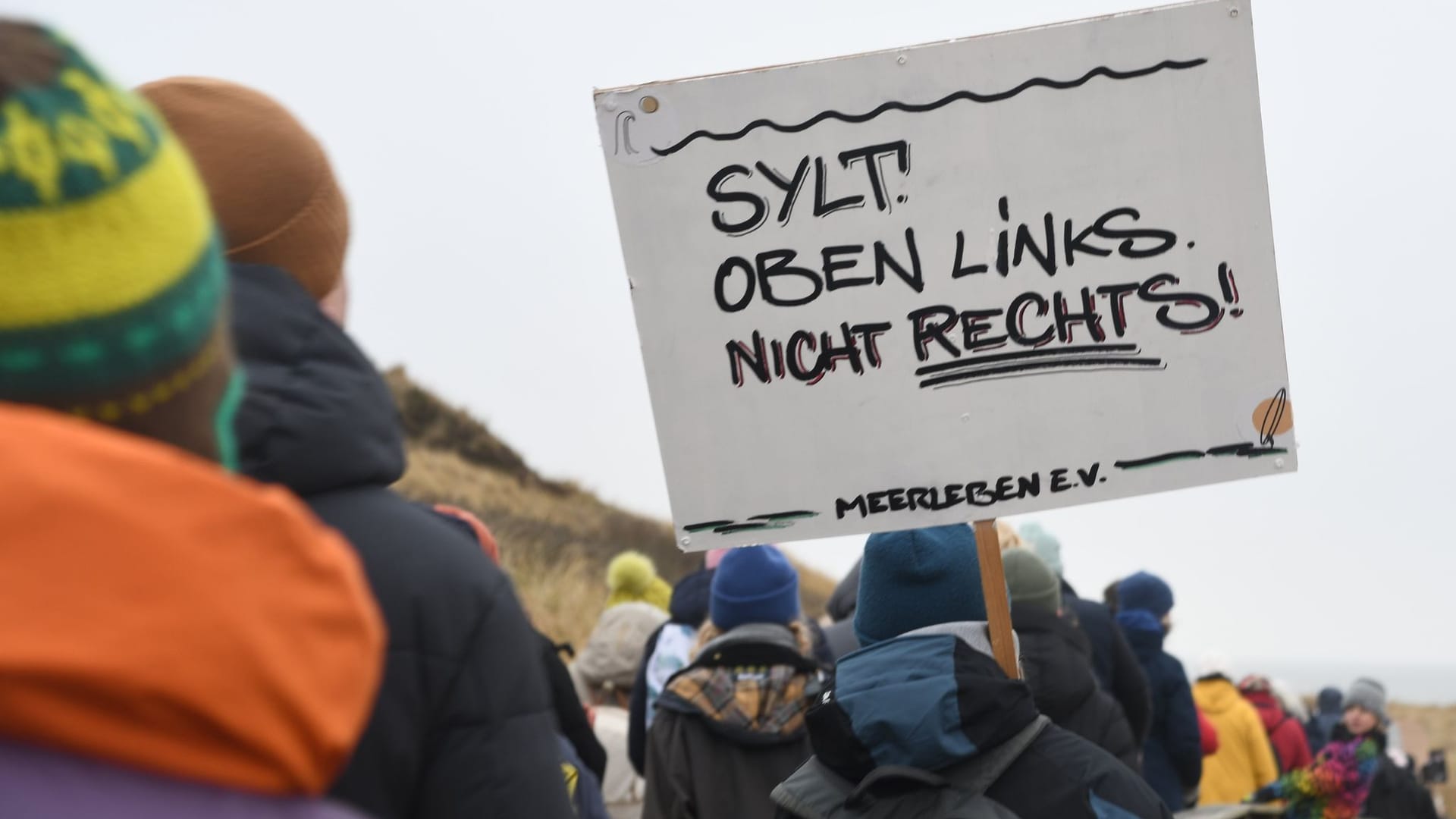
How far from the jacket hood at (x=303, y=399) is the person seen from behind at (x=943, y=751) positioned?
4.08ft

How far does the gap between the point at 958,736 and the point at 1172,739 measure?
5.78m

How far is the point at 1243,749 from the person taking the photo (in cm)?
1023

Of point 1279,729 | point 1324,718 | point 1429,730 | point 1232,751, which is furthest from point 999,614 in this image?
point 1429,730

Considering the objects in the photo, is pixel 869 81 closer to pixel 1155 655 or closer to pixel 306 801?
pixel 306 801

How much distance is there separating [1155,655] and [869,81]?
586 centimetres

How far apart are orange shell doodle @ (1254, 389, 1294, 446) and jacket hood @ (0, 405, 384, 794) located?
287cm

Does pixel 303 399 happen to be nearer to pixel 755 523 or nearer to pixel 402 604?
pixel 402 604

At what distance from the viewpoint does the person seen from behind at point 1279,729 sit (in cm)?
1198

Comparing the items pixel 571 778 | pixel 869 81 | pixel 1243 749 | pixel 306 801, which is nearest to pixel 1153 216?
pixel 869 81

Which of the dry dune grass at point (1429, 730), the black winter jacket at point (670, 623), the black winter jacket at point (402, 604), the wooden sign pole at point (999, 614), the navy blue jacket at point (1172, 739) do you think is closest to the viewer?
the black winter jacket at point (402, 604)

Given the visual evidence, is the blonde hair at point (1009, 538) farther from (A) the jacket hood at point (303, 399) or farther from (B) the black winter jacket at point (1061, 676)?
(A) the jacket hood at point (303, 399)

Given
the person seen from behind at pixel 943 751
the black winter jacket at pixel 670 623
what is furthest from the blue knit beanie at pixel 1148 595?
the person seen from behind at pixel 943 751

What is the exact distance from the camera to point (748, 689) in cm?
529

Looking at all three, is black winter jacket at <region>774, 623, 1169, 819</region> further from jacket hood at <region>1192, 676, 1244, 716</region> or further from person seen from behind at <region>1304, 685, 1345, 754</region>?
person seen from behind at <region>1304, 685, 1345, 754</region>
